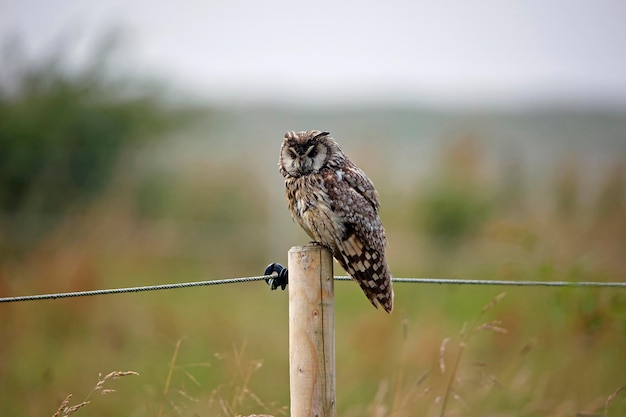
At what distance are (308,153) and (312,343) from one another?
5.35 feet

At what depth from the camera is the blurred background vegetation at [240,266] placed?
532 centimetres

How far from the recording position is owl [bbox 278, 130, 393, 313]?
4000 mm

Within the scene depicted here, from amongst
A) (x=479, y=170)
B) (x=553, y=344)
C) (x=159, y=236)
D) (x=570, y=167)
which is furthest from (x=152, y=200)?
(x=553, y=344)

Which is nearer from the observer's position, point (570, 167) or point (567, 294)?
point (567, 294)

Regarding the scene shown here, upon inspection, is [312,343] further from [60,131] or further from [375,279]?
[60,131]

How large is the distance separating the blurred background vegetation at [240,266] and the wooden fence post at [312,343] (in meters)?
0.53

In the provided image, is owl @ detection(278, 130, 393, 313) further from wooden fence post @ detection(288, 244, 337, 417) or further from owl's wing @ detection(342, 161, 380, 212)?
wooden fence post @ detection(288, 244, 337, 417)

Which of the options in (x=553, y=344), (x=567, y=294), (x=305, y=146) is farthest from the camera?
(x=553, y=344)

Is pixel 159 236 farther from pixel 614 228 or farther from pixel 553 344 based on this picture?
pixel 553 344

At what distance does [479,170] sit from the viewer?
13766mm

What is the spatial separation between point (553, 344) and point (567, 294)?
4.82 feet

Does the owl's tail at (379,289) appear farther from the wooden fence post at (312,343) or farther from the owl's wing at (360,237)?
the wooden fence post at (312,343)

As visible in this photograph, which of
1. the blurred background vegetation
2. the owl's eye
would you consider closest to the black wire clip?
the blurred background vegetation

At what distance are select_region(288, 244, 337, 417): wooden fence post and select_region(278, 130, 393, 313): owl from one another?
90 cm
